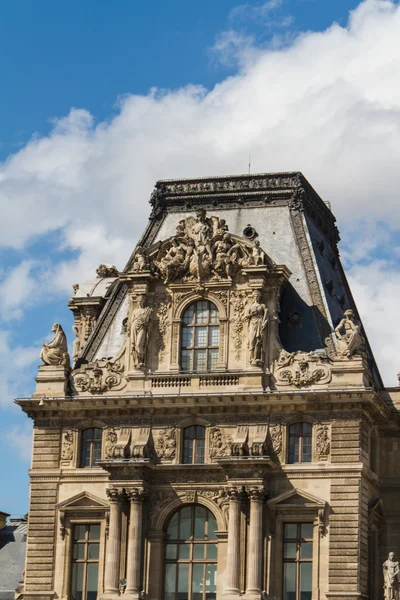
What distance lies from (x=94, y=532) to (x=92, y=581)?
6.43 ft

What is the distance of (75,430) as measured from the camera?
226ft

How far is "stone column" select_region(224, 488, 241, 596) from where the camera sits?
2542 inches

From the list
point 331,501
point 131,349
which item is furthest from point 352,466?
point 131,349

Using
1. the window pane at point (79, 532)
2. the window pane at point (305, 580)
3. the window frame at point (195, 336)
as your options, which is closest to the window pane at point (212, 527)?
the window pane at point (305, 580)

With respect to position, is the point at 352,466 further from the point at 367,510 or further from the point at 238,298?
the point at 238,298

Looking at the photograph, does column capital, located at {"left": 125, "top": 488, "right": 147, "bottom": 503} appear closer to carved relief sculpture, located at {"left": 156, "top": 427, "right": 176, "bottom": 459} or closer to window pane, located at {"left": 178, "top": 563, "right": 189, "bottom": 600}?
carved relief sculpture, located at {"left": 156, "top": 427, "right": 176, "bottom": 459}

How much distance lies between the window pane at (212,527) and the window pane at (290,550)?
9.79ft

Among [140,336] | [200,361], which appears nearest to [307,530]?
[200,361]

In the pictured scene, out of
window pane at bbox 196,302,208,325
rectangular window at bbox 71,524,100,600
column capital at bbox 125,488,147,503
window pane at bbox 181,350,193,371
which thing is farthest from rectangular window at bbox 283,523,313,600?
window pane at bbox 196,302,208,325

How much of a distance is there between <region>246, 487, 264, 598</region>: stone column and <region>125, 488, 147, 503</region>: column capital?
4.48 meters

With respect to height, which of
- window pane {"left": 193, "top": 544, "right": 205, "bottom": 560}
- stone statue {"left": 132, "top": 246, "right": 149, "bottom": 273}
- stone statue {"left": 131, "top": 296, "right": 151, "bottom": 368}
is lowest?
window pane {"left": 193, "top": 544, "right": 205, "bottom": 560}

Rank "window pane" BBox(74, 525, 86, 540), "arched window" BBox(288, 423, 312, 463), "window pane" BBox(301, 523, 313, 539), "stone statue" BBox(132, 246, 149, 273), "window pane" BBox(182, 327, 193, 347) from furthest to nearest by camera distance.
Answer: "stone statue" BBox(132, 246, 149, 273), "window pane" BBox(182, 327, 193, 347), "window pane" BBox(74, 525, 86, 540), "arched window" BBox(288, 423, 312, 463), "window pane" BBox(301, 523, 313, 539)

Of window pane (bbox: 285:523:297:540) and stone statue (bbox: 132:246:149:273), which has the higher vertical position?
stone statue (bbox: 132:246:149:273)

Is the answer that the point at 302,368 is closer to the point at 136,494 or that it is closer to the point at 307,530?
the point at 307,530
